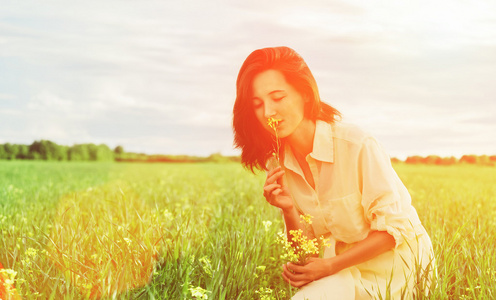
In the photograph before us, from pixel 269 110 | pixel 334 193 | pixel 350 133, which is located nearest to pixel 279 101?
pixel 269 110

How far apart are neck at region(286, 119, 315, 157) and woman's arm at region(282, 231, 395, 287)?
783mm

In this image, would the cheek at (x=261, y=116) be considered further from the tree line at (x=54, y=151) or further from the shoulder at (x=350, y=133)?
the tree line at (x=54, y=151)

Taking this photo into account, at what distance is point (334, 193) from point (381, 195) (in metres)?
0.37

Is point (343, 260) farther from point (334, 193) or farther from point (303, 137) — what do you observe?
point (303, 137)

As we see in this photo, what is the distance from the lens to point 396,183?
10.1 ft

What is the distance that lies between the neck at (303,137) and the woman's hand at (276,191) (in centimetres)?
36

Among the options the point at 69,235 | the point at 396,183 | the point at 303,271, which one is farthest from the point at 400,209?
the point at 69,235

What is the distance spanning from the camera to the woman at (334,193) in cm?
292

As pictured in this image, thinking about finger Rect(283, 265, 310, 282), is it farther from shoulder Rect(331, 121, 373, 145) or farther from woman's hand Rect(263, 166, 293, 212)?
shoulder Rect(331, 121, 373, 145)

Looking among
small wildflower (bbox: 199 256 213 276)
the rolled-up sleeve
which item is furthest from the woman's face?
small wildflower (bbox: 199 256 213 276)

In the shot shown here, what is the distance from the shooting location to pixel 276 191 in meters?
2.91

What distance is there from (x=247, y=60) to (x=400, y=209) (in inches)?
57.2

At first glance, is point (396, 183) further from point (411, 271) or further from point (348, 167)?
point (411, 271)

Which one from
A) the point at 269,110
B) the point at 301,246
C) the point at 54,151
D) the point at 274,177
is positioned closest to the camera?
the point at 301,246
